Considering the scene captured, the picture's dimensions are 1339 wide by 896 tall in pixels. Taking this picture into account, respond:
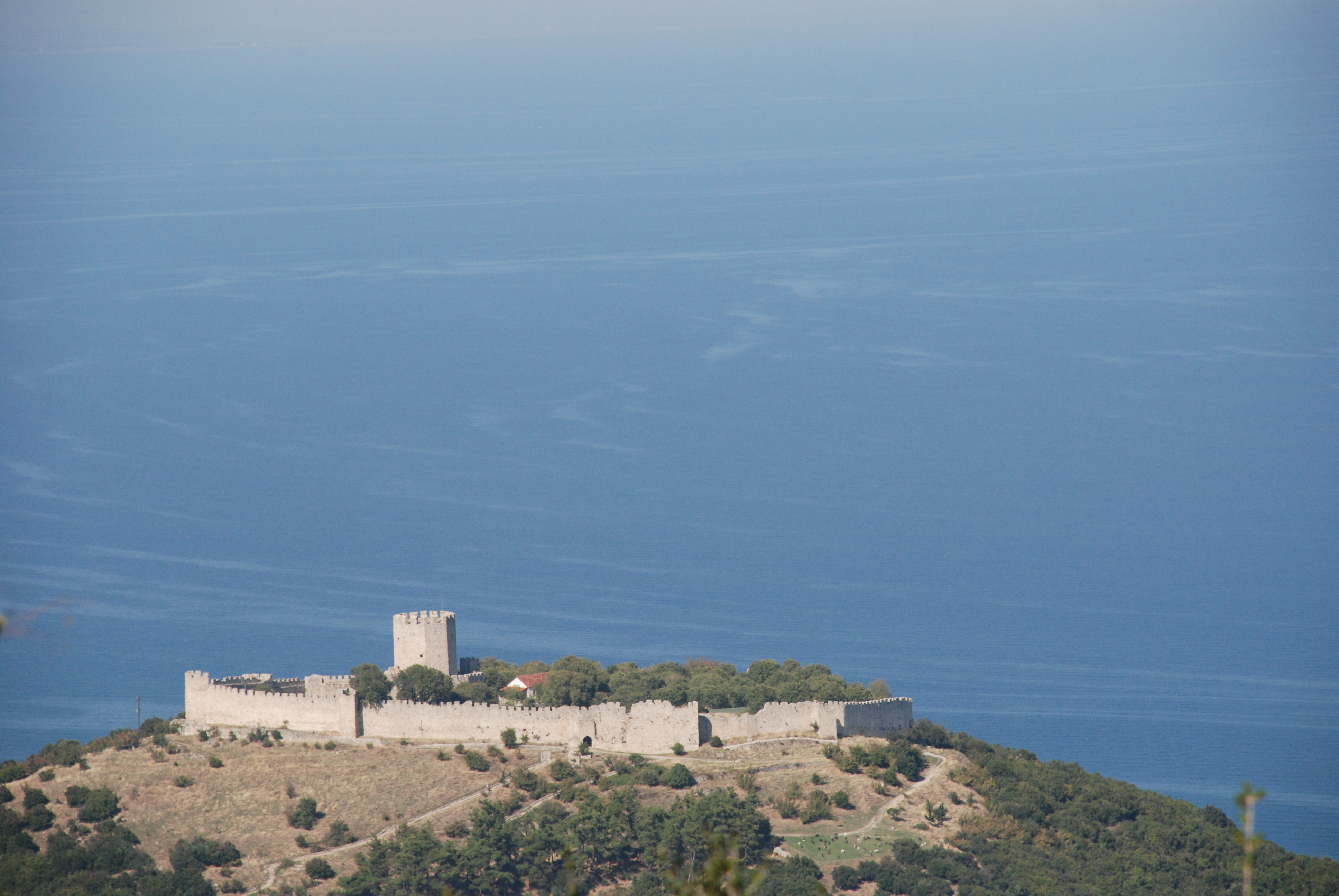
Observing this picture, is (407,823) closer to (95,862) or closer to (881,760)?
(95,862)

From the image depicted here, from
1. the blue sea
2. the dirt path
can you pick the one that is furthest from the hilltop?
the blue sea

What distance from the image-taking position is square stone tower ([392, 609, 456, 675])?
4881cm

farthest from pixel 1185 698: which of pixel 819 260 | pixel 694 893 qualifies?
A: pixel 819 260

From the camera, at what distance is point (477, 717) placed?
4650cm

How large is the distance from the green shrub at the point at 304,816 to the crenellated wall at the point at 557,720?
3.01 metres

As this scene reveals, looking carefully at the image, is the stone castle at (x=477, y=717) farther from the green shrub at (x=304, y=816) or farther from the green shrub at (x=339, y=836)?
the green shrub at (x=339, y=836)

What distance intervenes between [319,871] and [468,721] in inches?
222

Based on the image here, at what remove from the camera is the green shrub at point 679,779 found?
143 ft

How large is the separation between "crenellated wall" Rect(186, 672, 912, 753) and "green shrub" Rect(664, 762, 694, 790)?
181 cm

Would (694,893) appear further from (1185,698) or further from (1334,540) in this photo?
(1334,540)

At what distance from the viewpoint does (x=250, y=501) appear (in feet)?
401

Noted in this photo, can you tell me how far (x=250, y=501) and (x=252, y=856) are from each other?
80.6 m

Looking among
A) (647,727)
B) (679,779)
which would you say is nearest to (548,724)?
(647,727)

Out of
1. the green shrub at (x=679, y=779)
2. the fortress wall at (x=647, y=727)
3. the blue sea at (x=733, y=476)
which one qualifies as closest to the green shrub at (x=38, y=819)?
the fortress wall at (x=647, y=727)
